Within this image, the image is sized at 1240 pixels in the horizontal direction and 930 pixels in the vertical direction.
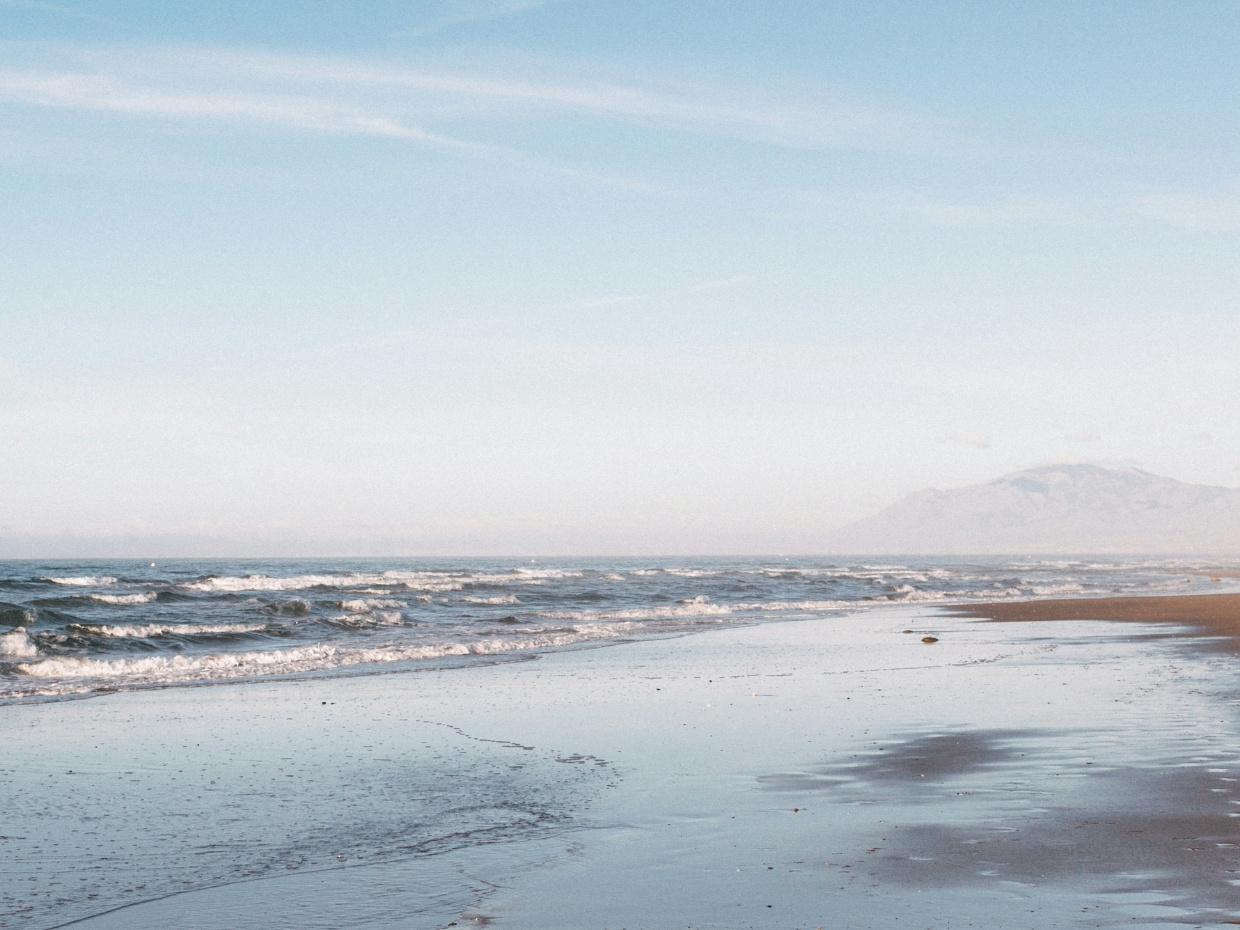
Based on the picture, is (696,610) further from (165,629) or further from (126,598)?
(126,598)

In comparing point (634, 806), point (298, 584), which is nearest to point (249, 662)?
point (634, 806)

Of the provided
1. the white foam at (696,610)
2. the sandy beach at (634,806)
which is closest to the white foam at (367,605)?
the white foam at (696,610)

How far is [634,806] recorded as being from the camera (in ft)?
28.4

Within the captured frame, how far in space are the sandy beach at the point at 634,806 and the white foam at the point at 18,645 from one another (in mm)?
7305

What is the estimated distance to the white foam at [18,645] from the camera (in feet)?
71.2

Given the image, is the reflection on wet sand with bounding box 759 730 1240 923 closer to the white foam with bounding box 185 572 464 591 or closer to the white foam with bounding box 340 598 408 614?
the white foam with bounding box 340 598 408 614

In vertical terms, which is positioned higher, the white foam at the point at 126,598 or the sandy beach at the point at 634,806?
the sandy beach at the point at 634,806

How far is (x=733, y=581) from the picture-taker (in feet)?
219

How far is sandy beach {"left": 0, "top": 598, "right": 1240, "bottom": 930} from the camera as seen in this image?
242 inches

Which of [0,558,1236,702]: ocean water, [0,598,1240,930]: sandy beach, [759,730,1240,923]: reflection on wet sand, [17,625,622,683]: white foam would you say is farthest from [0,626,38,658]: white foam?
[759,730,1240,923]: reflection on wet sand

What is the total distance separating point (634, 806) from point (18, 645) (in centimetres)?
1861

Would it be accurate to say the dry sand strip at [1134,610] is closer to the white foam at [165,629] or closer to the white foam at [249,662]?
the white foam at [249,662]

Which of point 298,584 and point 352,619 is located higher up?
point 352,619

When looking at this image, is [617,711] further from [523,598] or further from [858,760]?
[523,598]
